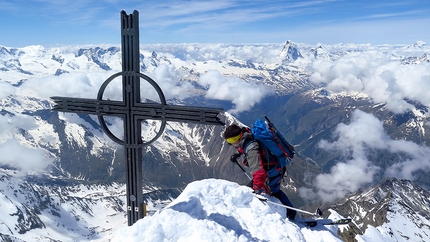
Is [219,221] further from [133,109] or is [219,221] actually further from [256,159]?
[133,109]

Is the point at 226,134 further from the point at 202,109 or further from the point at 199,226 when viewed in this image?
the point at 199,226

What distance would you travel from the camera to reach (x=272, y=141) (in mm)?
12695

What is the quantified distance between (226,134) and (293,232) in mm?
3972

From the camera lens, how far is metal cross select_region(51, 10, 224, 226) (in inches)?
517

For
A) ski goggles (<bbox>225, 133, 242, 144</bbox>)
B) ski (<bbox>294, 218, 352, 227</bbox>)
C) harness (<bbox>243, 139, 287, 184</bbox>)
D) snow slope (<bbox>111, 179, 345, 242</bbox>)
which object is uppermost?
ski goggles (<bbox>225, 133, 242, 144</bbox>)

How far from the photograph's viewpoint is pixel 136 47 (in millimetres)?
13305

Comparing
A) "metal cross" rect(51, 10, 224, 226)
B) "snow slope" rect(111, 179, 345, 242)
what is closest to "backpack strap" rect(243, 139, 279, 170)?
"metal cross" rect(51, 10, 224, 226)

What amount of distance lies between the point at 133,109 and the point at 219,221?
5414mm

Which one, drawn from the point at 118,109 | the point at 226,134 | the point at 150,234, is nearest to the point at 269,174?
the point at 226,134

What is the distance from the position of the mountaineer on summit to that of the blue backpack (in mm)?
131

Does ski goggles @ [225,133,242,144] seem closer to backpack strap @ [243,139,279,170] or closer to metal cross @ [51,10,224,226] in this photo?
backpack strap @ [243,139,279,170]

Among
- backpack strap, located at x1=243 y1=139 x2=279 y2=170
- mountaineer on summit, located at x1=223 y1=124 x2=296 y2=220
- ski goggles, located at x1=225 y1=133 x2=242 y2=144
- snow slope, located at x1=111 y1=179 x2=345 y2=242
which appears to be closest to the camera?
snow slope, located at x1=111 y1=179 x2=345 y2=242

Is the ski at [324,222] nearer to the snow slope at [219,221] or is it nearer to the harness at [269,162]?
the snow slope at [219,221]

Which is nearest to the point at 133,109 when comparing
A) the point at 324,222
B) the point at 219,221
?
the point at 219,221
